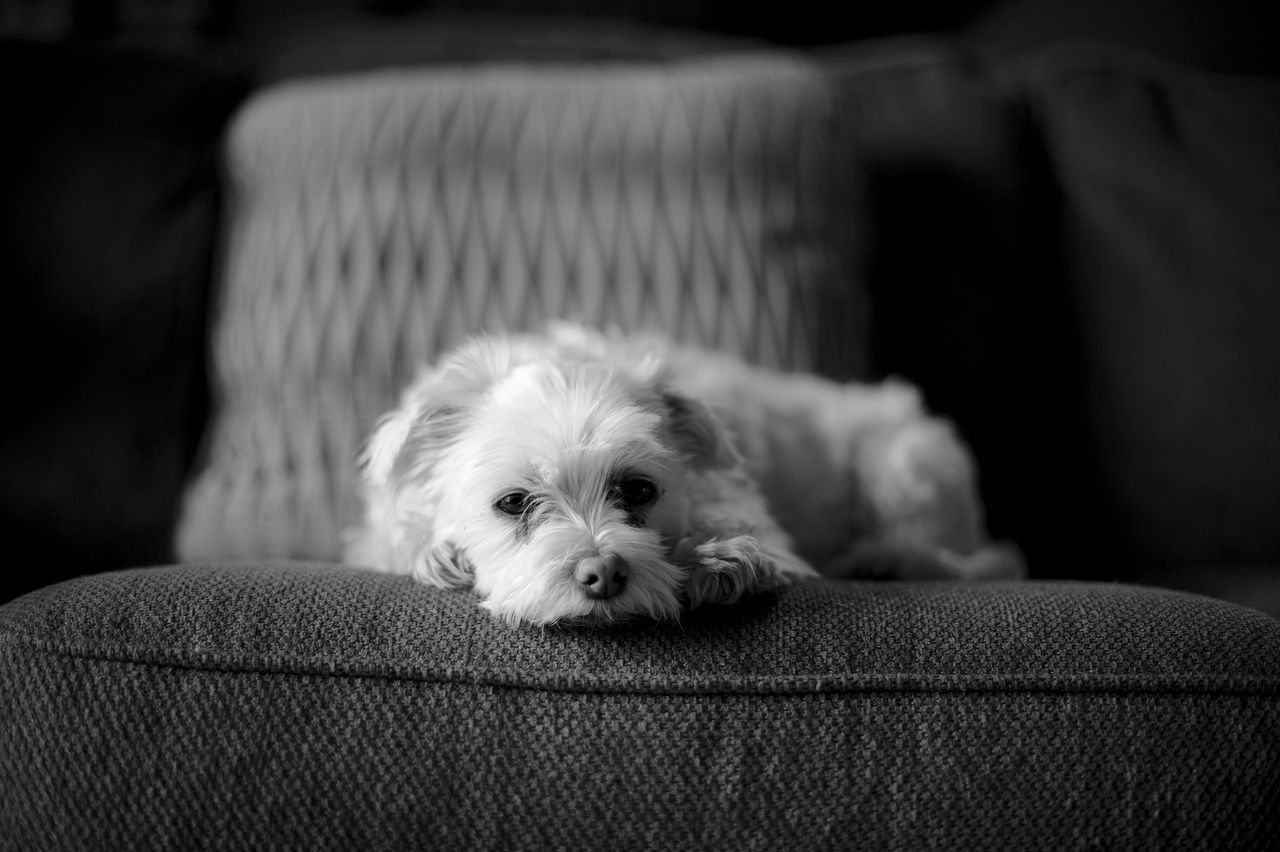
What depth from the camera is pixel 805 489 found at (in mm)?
1705

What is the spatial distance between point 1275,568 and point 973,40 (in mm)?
1756

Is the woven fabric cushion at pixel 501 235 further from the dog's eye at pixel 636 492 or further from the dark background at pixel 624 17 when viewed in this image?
the dark background at pixel 624 17

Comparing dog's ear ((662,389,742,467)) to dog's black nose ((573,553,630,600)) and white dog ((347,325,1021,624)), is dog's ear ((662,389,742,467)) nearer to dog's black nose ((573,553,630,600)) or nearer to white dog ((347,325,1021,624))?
white dog ((347,325,1021,624))

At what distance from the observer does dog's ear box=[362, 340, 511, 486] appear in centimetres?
130

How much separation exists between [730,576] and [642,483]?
9.8 inches

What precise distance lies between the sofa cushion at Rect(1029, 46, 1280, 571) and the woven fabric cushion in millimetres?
616

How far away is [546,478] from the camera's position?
48.9 inches

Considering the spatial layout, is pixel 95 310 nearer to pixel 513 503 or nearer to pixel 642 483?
pixel 513 503

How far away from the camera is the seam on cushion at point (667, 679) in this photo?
0.97 meters

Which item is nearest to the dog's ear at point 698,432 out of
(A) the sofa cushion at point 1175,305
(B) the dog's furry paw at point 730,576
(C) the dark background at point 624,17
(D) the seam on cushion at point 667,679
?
(B) the dog's furry paw at point 730,576

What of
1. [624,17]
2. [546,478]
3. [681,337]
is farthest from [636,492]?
[624,17]

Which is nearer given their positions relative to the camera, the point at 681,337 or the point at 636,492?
the point at 636,492

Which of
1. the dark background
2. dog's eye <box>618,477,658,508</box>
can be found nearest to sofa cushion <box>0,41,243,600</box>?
the dark background

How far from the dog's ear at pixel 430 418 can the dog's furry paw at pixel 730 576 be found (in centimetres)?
46
